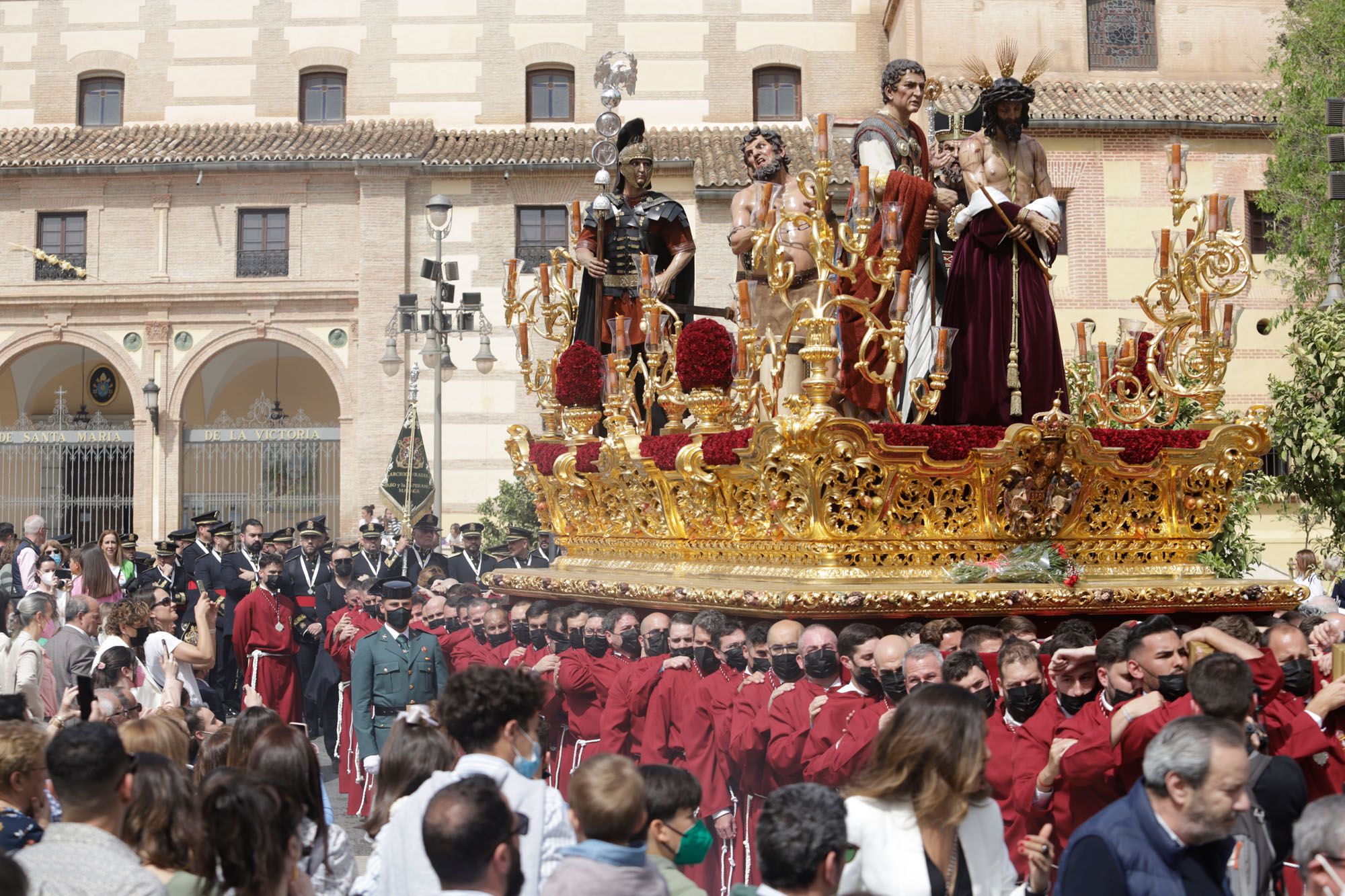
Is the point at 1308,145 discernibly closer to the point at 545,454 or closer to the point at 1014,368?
the point at 545,454

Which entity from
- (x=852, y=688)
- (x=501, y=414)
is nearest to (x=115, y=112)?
(x=501, y=414)

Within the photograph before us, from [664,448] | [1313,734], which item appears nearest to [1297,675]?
[1313,734]

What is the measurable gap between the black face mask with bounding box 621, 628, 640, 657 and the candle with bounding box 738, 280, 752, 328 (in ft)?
5.70

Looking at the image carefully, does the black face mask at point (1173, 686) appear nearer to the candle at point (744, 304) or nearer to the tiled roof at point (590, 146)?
the candle at point (744, 304)

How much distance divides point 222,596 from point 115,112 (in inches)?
690

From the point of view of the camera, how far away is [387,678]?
9992 mm

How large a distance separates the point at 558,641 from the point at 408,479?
908cm

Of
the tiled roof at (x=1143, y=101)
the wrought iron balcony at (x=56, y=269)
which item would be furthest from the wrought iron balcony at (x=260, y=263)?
the tiled roof at (x=1143, y=101)

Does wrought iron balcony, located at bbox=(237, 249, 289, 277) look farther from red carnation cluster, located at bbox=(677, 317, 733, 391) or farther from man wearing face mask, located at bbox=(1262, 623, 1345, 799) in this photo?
man wearing face mask, located at bbox=(1262, 623, 1345, 799)

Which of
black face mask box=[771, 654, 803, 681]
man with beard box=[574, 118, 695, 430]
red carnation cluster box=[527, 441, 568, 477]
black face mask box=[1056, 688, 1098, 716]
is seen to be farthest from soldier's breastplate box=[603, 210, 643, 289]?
black face mask box=[1056, 688, 1098, 716]

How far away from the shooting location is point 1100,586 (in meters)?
7.66

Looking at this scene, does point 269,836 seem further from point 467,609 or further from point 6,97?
point 6,97

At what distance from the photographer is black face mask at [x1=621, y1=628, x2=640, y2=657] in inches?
336

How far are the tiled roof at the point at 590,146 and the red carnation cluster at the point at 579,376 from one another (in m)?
16.7
